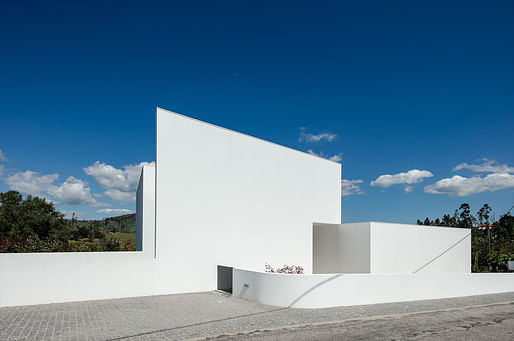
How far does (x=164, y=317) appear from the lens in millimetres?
7938

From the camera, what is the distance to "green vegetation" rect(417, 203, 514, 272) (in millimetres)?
20219

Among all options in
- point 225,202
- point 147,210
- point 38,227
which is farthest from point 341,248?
point 38,227

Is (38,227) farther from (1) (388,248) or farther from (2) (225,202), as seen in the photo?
(1) (388,248)

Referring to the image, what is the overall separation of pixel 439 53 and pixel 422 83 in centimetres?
239

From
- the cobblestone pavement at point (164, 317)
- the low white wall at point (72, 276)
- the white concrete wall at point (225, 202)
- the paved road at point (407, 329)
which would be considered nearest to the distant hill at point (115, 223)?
the white concrete wall at point (225, 202)

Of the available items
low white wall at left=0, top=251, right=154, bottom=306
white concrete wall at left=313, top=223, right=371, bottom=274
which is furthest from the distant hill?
low white wall at left=0, top=251, right=154, bottom=306

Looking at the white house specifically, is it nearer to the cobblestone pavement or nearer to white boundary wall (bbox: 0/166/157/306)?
white boundary wall (bbox: 0/166/157/306)

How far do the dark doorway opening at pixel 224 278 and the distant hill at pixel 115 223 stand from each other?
16.1m

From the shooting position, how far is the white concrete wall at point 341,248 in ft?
50.7

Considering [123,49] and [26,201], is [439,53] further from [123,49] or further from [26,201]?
[26,201]

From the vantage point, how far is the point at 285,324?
731 cm

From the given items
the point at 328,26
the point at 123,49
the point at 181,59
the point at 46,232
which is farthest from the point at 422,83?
the point at 46,232

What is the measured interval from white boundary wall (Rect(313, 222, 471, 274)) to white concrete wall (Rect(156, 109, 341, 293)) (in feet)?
6.21

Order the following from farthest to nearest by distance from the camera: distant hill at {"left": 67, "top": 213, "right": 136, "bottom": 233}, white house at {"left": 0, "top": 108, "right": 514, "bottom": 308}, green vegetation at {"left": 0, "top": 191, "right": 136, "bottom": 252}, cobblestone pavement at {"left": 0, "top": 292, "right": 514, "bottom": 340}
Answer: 1. distant hill at {"left": 67, "top": 213, "right": 136, "bottom": 233}
2. green vegetation at {"left": 0, "top": 191, "right": 136, "bottom": 252}
3. white house at {"left": 0, "top": 108, "right": 514, "bottom": 308}
4. cobblestone pavement at {"left": 0, "top": 292, "right": 514, "bottom": 340}
